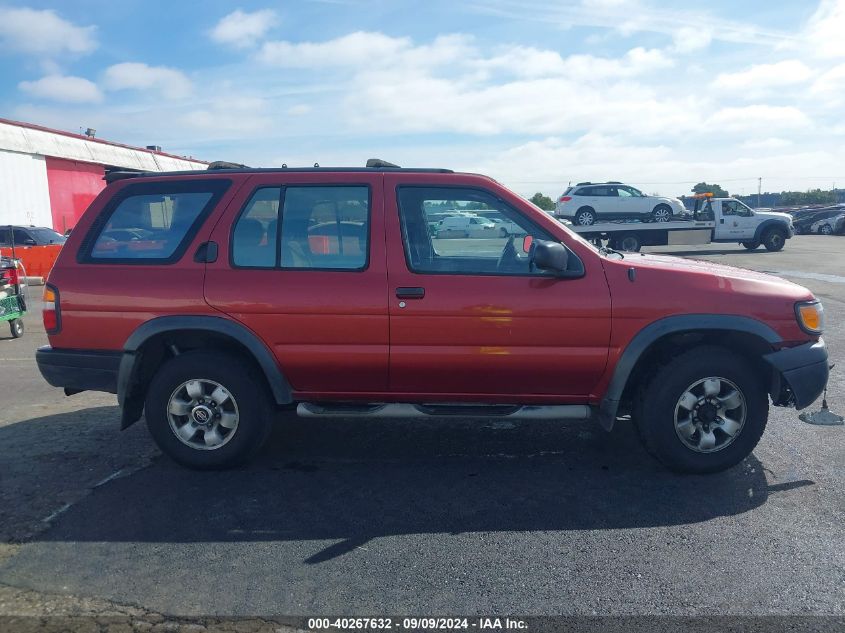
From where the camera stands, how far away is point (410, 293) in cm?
427

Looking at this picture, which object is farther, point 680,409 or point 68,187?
point 68,187

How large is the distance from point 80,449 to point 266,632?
2910 millimetres

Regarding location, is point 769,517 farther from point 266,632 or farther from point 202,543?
point 202,543

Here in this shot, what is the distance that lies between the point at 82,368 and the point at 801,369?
182 inches

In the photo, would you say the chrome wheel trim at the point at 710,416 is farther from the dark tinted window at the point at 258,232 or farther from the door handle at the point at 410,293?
the dark tinted window at the point at 258,232

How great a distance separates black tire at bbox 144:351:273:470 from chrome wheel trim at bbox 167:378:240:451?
2 centimetres

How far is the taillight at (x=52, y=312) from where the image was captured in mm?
4539

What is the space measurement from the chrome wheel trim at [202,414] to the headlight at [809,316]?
12.0ft

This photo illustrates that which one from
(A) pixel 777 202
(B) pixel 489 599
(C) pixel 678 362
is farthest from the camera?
(A) pixel 777 202

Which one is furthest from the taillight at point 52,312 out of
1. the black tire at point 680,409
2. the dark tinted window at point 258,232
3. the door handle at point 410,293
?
the black tire at point 680,409

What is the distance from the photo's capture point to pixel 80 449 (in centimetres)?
505

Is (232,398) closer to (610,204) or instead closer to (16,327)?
(16,327)

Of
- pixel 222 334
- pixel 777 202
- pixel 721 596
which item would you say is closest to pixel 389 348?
pixel 222 334

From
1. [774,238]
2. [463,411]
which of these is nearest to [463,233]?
[463,411]
